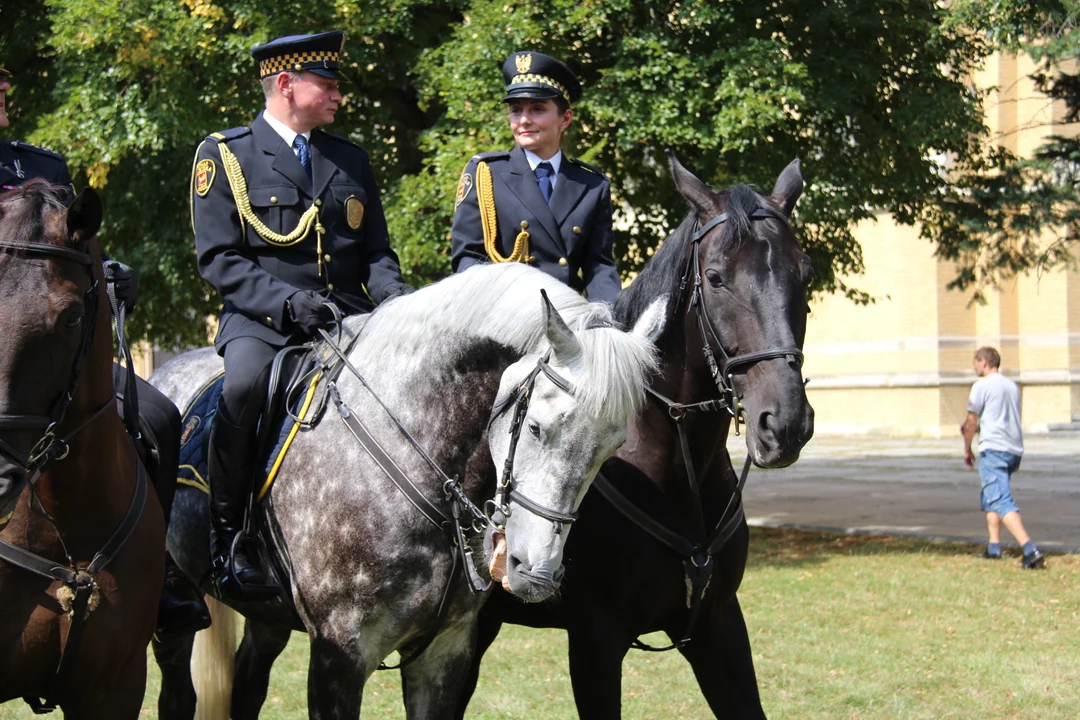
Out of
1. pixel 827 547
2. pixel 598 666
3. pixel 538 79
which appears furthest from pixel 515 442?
pixel 827 547

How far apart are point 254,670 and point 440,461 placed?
2116 mm

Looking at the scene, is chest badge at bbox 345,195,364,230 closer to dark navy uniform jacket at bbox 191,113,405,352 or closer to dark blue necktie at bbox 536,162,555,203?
dark navy uniform jacket at bbox 191,113,405,352

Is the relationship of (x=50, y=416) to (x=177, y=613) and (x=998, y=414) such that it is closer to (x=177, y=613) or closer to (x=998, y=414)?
(x=177, y=613)

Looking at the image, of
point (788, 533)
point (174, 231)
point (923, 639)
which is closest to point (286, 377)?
point (923, 639)

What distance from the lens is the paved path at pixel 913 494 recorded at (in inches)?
583

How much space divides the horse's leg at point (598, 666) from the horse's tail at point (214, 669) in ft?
6.55

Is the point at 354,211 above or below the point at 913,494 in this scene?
above

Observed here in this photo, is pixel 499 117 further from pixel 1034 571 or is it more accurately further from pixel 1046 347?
pixel 1046 347

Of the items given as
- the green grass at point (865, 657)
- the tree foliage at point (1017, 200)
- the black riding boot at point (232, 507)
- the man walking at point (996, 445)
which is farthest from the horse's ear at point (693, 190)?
the tree foliage at point (1017, 200)

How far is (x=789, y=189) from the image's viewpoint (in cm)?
482

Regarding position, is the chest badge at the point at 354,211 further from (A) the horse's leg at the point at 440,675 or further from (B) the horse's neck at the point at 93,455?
(A) the horse's leg at the point at 440,675

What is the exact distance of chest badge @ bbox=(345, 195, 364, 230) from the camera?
16.5 ft

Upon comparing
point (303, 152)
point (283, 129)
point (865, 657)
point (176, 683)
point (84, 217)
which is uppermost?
point (283, 129)

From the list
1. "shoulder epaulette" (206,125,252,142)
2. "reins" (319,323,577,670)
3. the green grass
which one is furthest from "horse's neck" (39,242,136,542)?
the green grass
